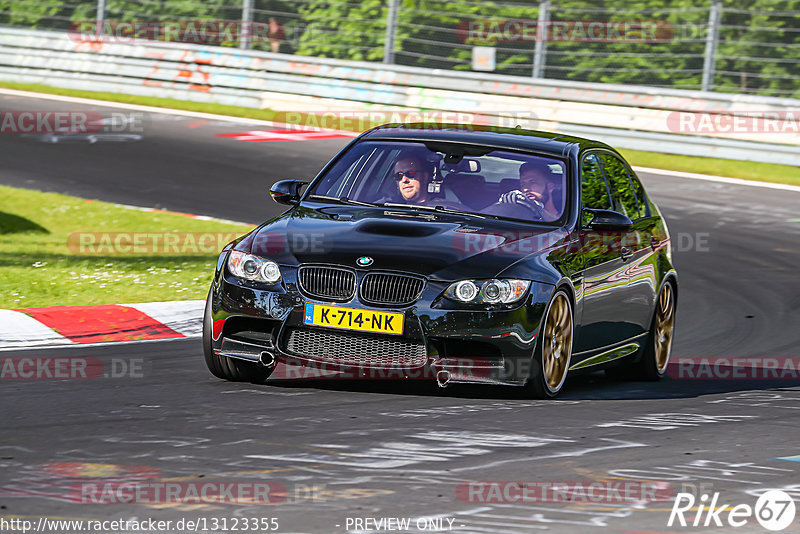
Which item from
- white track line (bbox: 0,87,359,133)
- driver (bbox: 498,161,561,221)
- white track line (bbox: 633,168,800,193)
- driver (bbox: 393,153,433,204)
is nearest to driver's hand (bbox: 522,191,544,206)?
driver (bbox: 498,161,561,221)

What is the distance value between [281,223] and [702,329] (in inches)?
174

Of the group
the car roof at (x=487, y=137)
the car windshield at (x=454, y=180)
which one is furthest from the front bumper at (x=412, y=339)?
the car roof at (x=487, y=137)

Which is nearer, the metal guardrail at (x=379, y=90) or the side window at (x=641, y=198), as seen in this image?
the side window at (x=641, y=198)

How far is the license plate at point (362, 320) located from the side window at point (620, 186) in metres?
2.44

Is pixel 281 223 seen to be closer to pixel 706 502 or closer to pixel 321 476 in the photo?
pixel 321 476

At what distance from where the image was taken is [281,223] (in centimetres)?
839

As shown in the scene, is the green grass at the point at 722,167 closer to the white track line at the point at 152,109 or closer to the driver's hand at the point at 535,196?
the white track line at the point at 152,109

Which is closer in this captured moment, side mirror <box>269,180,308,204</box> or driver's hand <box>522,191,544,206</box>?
driver's hand <box>522,191,544,206</box>

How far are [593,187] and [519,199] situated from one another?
685 millimetres

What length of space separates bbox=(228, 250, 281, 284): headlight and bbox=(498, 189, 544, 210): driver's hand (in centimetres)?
158

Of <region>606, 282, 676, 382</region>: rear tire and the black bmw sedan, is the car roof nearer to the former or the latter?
the black bmw sedan

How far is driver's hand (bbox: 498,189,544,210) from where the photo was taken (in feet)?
28.7

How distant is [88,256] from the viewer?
1346 centimetres

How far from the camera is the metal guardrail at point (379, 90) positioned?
842 inches
